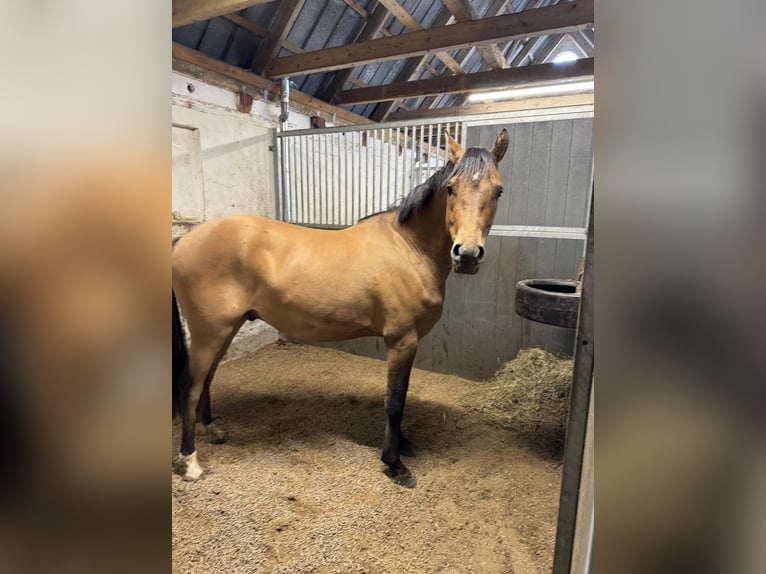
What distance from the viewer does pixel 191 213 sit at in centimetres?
262

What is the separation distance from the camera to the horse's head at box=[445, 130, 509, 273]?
4.83ft

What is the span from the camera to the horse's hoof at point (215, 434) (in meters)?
1.85

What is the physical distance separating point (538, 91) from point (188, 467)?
4808 millimetres

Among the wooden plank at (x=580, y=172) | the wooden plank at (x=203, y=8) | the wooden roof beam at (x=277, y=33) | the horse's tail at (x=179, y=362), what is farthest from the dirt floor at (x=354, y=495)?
the wooden roof beam at (x=277, y=33)

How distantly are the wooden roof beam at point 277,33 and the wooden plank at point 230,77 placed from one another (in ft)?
0.37

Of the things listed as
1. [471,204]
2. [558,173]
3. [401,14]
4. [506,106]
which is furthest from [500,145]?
[506,106]

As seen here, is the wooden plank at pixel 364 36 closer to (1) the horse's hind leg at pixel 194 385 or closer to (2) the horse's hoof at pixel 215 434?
(1) the horse's hind leg at pixel 194 385

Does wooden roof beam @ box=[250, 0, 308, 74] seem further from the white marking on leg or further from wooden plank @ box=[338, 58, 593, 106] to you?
the white marking on leg

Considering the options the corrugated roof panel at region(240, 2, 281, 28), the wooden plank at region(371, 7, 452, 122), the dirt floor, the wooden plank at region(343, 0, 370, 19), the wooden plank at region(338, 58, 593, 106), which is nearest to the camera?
the dirt floor

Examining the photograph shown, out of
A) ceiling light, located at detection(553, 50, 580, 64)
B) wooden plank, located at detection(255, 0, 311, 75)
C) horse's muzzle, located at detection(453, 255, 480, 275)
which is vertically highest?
ceiling light, located at detection(553, 50, 580, 64)
